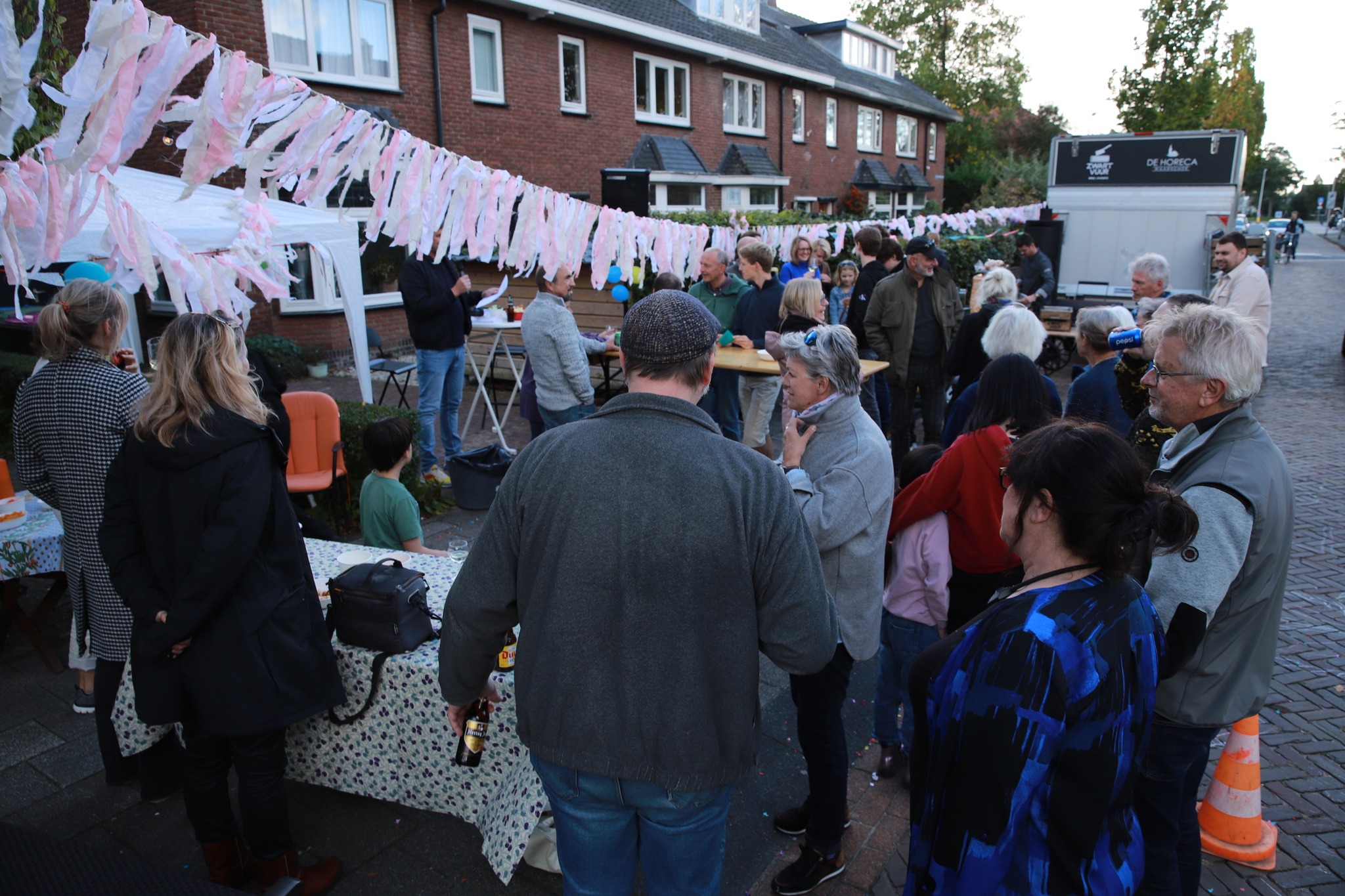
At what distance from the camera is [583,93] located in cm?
1719

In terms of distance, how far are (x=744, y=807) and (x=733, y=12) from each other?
24902mm

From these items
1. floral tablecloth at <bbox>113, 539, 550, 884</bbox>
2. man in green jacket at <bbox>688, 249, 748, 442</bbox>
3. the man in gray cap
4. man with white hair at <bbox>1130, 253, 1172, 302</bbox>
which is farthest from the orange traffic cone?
man in green jacket at <bbox>688, 249, 748, 442</bbox>

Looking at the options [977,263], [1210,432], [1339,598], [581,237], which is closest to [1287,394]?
[977,263]

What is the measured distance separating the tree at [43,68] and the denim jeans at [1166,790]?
6.34m

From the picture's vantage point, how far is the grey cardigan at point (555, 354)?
5664 mm

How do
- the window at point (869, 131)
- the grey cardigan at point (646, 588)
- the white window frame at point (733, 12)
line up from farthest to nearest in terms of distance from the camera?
the window at point (869, 131), the white window frame at point (733, 12), the grey cardigan at point (646, 588)

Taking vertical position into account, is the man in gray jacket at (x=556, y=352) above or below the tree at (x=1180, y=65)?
below

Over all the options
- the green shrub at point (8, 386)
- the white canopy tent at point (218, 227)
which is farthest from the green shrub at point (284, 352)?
the white canopy tent at point (218, 227)

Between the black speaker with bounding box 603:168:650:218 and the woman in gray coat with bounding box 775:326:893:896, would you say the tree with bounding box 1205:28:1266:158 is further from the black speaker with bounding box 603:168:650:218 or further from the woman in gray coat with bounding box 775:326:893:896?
the woman in gray coat with bounding box 775:326:893:896

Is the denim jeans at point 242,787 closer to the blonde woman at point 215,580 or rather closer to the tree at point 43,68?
the blonde woman at point 215,580

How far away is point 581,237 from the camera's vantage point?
639cm

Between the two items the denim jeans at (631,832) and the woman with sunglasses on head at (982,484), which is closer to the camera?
the denim jeans at (631,832)

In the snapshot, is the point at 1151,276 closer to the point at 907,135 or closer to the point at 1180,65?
the point at 1180,65

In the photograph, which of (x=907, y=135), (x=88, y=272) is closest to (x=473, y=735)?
(x=88, y=272)
